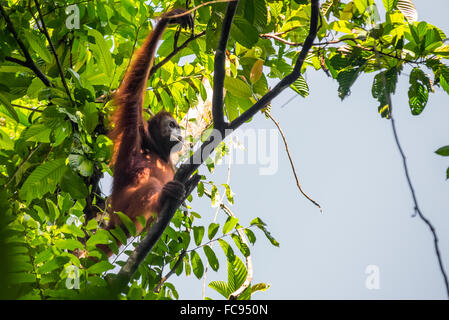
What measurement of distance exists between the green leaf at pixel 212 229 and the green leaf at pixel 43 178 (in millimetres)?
1187

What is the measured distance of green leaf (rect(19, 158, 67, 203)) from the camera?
3.08 metres

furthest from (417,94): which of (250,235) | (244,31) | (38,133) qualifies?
(38,133)

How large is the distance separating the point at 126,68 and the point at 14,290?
156 inches

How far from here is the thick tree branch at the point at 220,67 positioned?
2.47m

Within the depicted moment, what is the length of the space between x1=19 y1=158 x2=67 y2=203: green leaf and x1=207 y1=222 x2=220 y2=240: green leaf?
1.19 m

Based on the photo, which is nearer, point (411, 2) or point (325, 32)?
point (411, 2)

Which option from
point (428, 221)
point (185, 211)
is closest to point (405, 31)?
point (428, 221)

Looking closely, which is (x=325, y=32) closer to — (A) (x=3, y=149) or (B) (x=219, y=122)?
(B) (x=219, y=122)

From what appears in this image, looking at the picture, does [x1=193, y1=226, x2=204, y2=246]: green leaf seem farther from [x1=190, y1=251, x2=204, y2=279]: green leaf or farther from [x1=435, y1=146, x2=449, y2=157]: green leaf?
[x1=435, y1=146, x2=449, y2=157]: green leaf

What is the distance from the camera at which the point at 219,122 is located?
2719 millimetres

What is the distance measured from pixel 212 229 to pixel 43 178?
4.31ft

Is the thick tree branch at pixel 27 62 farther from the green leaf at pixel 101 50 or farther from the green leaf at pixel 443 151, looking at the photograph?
the green leaf at pixel 443 151

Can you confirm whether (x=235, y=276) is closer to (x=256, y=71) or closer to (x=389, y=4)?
(x=256, y=71)

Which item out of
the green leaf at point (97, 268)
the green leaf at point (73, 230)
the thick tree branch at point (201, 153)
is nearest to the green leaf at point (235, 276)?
the thick tree branch at point (201, 153)
